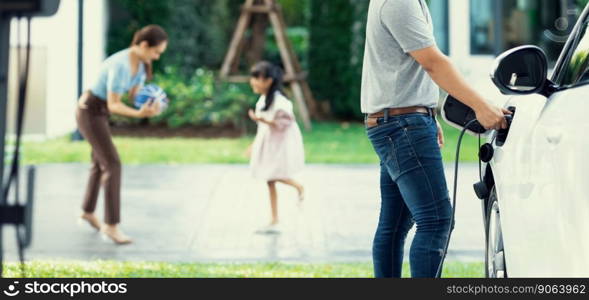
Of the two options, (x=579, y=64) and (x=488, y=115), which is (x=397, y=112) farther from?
(x=579, y=64)

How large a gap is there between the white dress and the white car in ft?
15.2

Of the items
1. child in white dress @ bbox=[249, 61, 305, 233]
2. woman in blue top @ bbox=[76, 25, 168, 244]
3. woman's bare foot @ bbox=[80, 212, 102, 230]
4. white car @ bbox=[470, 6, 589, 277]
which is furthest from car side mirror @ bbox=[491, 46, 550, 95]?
woman's bare foot @ bbox=[80, 212, 102, 230]

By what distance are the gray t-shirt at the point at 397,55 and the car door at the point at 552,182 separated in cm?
51

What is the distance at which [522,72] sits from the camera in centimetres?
415

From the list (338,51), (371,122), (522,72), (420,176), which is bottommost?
(338,51)

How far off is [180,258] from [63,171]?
5.61 metres

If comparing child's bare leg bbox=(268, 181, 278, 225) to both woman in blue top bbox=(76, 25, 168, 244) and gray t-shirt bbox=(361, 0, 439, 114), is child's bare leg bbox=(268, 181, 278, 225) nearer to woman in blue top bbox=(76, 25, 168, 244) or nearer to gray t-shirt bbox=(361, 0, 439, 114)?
woman in blue top bbox=(76, 25, 168, 244)

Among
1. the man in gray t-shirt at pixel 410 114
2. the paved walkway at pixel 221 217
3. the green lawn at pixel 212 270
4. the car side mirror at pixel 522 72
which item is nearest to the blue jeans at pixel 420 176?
the man in gray t-shirt at pixel 410 114

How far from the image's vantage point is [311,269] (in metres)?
7.42

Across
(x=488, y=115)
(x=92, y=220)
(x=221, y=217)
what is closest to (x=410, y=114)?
(x=488, y=115)

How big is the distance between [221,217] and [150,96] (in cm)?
149

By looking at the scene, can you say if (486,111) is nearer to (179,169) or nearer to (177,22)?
(179,169)

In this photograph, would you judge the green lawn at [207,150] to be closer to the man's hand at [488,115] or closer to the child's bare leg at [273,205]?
the child's bare leg at [273,205]

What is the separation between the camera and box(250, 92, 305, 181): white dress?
9.40m
